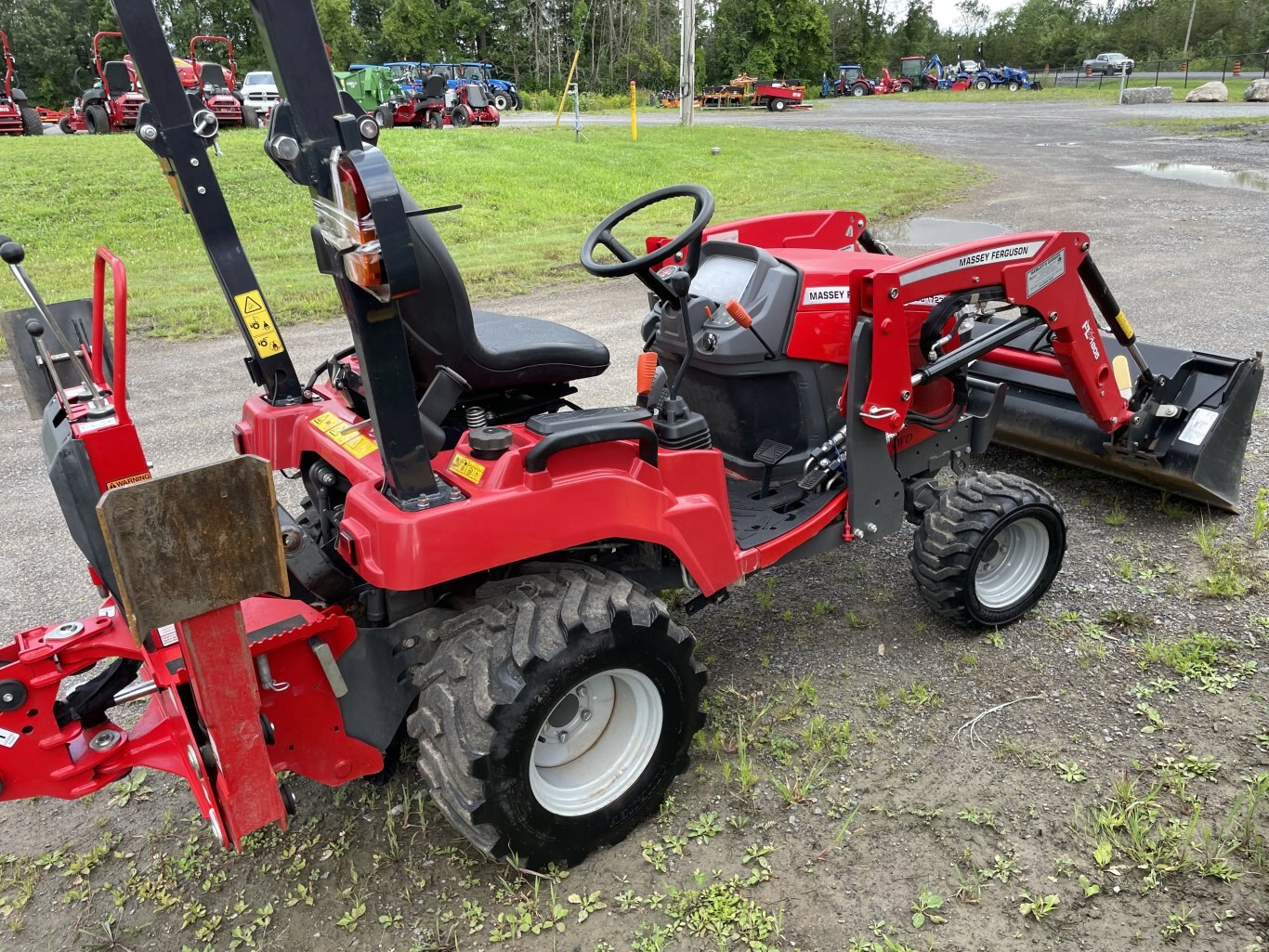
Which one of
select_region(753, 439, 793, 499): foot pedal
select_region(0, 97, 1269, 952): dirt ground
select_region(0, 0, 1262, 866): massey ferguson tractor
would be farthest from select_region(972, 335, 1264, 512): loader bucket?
select_region(753, 439, 793, 499): foot pedal

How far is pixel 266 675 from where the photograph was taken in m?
2.17

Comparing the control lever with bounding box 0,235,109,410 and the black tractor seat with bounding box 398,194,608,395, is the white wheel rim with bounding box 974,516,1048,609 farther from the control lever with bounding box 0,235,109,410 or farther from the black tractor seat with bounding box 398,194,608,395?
the control lever with bounding box 0,235,109,410

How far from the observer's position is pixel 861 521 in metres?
3.22

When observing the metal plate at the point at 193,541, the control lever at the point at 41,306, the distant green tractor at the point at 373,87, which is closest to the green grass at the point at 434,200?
the distant green tractor at the point at 373,87

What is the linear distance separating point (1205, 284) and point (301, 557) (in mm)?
8543

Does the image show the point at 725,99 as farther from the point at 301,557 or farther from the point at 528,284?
the point at 301,557

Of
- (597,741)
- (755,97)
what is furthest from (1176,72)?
(597,741)

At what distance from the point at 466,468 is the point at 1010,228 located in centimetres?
1001

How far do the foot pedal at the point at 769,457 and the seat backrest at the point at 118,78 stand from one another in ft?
7.96

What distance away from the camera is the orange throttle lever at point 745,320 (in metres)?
2.88

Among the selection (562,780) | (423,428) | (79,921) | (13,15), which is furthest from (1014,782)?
(13,15)

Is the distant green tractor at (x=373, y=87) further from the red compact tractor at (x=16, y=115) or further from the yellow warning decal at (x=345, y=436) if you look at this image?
the yellow warning decal at (x=345, y=436)

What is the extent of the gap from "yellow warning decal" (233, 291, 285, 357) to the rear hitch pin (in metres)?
1.12

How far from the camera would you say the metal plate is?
1.55 metres
